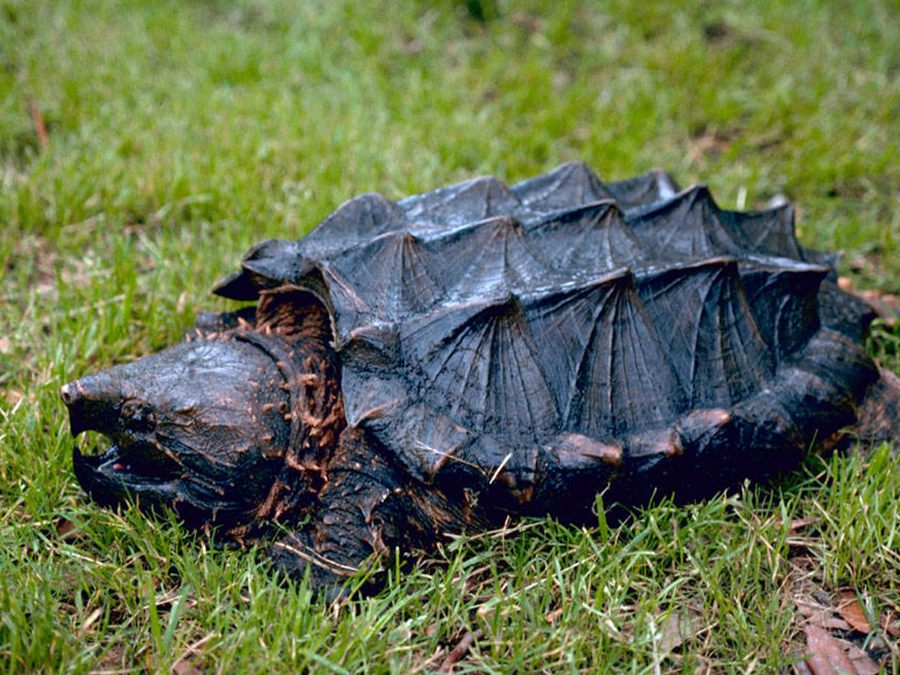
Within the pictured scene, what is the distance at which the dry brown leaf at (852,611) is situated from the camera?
2.04 metres

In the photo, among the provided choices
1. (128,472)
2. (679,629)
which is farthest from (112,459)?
(679,629)

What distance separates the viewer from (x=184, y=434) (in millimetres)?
Answer: 2035

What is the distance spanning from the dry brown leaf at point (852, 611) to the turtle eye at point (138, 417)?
194 cm

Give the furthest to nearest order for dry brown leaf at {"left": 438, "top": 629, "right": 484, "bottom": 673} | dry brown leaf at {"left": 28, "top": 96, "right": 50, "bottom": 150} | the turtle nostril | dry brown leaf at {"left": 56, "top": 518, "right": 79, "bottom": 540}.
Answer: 1. dry brown leaf at {"left": 28, "top": 96, "right": 50, "bottom": 150}
2. dry brown leaf at {"left": 56, "top": 518, "right": 79, "bottom": 540}
3. the turtle nostril
4. dry brown leaf at {"left": 438, "top": 629, "right": 484, "bottom": 673}

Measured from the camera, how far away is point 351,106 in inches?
172

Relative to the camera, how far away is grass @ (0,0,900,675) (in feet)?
6.20

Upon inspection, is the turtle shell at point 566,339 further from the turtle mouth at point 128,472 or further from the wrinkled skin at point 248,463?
the turtle mouth at point 128,472

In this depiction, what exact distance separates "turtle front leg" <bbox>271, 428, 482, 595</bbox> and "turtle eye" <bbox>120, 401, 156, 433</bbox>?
0.48 meters

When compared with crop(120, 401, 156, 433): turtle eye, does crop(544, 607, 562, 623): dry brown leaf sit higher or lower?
lower

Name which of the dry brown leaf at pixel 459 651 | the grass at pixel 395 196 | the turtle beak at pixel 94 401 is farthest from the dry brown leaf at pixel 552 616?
the turtle beak at pixel 94 401

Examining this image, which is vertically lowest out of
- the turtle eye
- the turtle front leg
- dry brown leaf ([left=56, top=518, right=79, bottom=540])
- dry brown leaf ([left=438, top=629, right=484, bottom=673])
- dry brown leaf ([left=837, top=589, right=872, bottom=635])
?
dry brown leaf ([left=837, top=589, right=872, bottom=635])

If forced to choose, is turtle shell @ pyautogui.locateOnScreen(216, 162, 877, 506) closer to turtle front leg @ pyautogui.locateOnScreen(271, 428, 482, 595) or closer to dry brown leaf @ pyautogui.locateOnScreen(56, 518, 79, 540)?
turtle front leg @ pyautogui.locateOnScreen(271, 428, 482, 595)

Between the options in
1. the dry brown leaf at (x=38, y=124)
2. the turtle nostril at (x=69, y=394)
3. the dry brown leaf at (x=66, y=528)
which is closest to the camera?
the turtle nostril at (x=69, y=394)

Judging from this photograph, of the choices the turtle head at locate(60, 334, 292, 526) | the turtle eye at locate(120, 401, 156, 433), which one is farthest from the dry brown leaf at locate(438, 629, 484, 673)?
the turtle eye at locate(120, 401, 156, 433)
